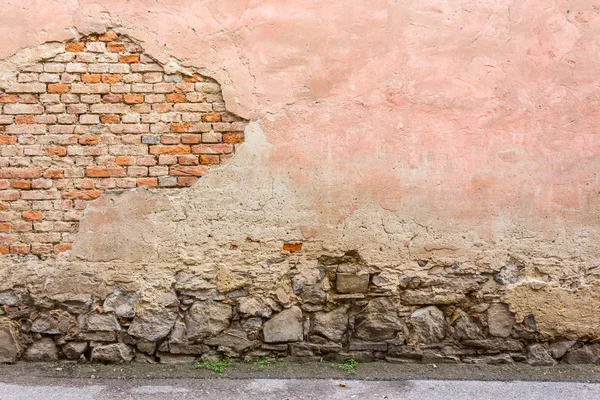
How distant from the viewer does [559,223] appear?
330 centimetres

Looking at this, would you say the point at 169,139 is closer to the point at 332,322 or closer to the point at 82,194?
the point at 82,194

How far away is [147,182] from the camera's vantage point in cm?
326

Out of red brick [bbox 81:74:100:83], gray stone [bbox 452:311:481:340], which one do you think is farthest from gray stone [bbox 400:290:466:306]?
red brick [bbox 81:74:100:83]

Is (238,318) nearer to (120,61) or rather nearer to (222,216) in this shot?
(222,216)

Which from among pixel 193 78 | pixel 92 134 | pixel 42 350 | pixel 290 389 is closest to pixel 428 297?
pixel 290 389

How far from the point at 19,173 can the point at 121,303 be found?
1006 mm

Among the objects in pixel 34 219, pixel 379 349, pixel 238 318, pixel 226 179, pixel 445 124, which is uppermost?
pixel 445 124

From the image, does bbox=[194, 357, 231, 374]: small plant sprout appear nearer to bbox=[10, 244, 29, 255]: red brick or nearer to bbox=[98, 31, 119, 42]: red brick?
bbox=[10, 244, 29, 255]: red brick

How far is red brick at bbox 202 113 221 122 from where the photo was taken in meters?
3.27

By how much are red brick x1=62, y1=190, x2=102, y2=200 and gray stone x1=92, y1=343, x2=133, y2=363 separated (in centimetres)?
93

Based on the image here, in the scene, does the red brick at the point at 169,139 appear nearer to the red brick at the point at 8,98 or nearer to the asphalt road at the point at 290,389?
the red brick at the point at 8,98

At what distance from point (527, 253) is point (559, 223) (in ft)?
0.89

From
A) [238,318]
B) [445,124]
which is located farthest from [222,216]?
[445,124]

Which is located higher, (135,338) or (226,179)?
(226,179)
